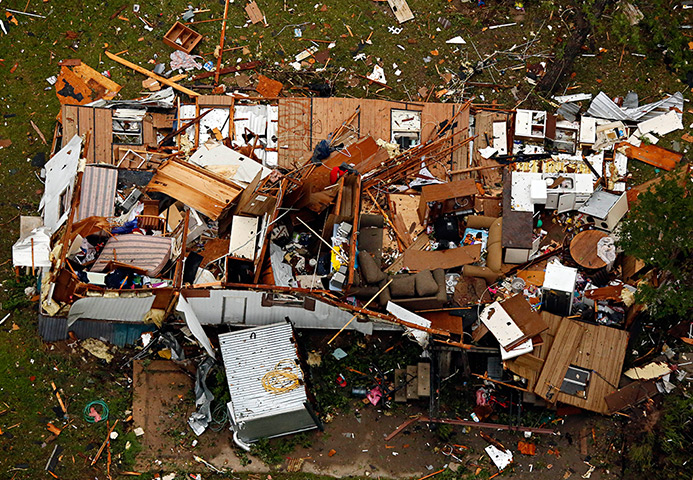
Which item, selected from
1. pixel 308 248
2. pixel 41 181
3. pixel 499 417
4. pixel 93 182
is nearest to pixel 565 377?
pixel 499 417

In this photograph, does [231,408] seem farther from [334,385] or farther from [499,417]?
[499,417]

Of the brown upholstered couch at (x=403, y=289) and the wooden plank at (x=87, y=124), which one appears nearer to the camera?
the brown upholstered couch at (x=403, y=289)

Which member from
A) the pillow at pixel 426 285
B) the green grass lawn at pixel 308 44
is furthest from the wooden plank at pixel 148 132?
the pillow at pixel 426 285

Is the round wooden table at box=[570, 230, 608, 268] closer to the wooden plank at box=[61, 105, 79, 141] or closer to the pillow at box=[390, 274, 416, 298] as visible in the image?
the pillow at box=[390, 274, 416, 298]

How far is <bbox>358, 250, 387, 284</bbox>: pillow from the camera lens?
11281mm

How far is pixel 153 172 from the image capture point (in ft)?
41.4

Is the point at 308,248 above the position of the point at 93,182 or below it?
below

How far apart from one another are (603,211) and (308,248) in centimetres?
577

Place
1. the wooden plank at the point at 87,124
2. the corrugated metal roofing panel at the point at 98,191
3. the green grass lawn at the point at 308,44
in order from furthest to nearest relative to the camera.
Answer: the green grass lawn at the point at 308,44, the wooden plank at the point at 87,124, the corrugated metal roofing panel at the point at 98,191

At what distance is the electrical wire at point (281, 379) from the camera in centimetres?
1094

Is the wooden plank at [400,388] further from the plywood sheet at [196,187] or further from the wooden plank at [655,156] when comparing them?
the wooden plank at [655,156]

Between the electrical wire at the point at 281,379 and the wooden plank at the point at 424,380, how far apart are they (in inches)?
85.8

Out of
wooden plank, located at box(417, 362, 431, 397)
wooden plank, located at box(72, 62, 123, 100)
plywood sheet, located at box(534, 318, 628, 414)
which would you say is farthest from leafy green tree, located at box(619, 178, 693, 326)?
wooden plank, located at box(72, 62, 123, 100)

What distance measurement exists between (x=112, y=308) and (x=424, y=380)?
18.6ft
